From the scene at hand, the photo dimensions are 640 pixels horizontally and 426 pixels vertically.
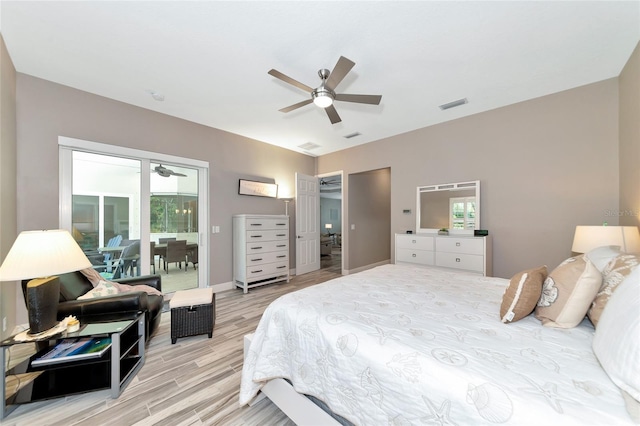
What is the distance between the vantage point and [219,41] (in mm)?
2145

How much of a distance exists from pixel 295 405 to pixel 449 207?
3.54m

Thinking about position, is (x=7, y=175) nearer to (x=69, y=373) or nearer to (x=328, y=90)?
(x=69, y=373)

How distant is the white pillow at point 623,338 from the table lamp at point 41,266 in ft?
9.34

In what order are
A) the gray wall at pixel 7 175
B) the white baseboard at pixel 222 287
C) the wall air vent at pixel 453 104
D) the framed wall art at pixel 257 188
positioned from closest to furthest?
the gray wall at pixel 7 175
the wall air vent at pixel 453 104
the white baseboard at pixel 222 287
the framed wall art at pixel 257 188

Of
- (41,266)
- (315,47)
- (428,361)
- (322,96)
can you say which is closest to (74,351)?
(41,266)

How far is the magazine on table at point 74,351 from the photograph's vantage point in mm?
1638

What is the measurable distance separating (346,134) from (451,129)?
1.73 meters

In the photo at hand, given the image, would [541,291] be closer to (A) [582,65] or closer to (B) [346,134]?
(A) [582,65]

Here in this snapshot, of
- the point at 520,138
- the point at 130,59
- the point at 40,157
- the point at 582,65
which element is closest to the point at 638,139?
the point at 582,65

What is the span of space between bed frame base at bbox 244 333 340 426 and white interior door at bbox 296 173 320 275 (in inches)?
146

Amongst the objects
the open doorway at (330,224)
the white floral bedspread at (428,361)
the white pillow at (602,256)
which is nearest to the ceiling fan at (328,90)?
the white floral bedspread at (428,361)

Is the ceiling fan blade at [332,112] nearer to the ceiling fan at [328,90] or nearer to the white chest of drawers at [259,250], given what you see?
the ceiling fan at [328,90]

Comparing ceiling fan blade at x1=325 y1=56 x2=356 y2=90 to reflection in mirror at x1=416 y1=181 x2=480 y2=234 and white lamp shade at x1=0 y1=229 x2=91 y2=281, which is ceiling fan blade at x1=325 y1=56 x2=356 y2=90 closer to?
white lamp shade at x1=0 y1=229 x2=91 y2=281

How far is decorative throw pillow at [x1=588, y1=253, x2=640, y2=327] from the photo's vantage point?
1143mm
